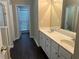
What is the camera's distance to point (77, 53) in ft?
4.31

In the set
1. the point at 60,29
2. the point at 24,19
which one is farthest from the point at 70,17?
the point at 24,19

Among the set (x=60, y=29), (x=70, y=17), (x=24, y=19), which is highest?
(x=24, y=19)

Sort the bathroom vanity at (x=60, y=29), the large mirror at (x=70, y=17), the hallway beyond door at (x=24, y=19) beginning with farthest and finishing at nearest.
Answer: the hallway beyond door at (x=24, y=19) → the large mirror at (x=70, y=17) → the bathroom vanity at (x=60, y=29)

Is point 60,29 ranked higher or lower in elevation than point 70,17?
lower

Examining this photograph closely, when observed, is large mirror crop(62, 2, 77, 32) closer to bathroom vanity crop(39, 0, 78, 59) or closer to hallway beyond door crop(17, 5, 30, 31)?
bathroom vanity crop(39, 0, 78, 59)

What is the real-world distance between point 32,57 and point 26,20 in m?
4.77

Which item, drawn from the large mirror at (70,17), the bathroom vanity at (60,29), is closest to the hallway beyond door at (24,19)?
the bathroom vanity at (60,29)

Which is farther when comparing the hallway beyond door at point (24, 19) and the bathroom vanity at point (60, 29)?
the hallway beyond door at point (24, 19)

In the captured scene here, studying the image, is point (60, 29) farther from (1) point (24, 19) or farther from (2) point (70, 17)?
(1) point (24, 19)

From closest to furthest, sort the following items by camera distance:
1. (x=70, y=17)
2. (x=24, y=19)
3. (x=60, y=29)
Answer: (x=70, y=17) → (x=60, y=29) → (x=24, y=19)

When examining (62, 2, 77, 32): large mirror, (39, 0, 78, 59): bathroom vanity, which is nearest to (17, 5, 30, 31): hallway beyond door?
(39, 0, 78, 59): bathroom vanity

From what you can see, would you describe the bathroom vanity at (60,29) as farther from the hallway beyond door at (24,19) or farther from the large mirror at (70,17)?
the hallway beyond door at (24,19)

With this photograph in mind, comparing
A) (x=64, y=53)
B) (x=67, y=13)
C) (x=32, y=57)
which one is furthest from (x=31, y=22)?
(x=64, y=53)

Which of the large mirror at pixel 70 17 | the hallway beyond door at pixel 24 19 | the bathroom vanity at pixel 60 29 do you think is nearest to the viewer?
the bathroom vanity at pixel 60 29
